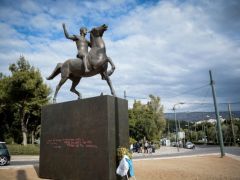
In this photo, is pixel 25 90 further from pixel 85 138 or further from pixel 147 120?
pixel 85 138

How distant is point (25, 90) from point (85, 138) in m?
25.6

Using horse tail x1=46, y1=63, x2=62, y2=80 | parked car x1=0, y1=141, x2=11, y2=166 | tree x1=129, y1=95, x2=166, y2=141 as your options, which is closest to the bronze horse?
horse tail x1=46, y1=63, x2=62, y2=80

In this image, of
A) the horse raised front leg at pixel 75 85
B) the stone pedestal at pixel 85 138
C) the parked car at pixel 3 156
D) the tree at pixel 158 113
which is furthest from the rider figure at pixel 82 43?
the tree at pixel 158 113

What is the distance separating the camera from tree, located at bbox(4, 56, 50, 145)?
108ft

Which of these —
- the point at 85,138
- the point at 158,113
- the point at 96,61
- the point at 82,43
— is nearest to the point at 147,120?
the point at 158,113

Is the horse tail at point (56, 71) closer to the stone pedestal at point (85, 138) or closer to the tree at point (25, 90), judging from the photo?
the stone pedestal at point (85, 138)

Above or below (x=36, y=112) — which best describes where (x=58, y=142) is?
below

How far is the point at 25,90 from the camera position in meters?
33.2

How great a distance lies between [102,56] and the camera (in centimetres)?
1066

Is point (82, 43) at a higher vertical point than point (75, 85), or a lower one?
higher

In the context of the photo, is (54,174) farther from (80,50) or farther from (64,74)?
(80,50)

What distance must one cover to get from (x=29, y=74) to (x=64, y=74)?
23.6 metres

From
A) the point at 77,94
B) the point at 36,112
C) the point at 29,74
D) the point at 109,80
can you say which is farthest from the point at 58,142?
the point at 36,112

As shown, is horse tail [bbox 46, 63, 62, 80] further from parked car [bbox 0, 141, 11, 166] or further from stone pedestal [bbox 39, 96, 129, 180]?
parked car [bbox 0, 141, 11, 166]
